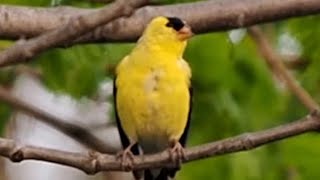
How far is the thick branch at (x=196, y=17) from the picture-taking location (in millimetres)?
3371

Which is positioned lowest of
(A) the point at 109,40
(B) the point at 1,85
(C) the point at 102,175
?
(C) the point at 102,175

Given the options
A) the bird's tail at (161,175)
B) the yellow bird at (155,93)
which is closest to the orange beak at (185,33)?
the yellow bird at (155,93)

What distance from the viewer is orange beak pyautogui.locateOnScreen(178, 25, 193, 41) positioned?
354 centimetres

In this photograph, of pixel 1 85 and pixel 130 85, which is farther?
pixel 1 85

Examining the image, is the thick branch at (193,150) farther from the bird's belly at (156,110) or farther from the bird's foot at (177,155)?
the bird's belly at (156,110)

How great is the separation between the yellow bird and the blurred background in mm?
354

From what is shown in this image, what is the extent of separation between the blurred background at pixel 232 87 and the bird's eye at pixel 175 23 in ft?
1.64

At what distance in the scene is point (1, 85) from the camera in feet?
17.2

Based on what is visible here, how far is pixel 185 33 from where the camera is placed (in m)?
3.70

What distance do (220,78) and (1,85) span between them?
1119mm

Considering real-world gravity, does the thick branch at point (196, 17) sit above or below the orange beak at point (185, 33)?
above

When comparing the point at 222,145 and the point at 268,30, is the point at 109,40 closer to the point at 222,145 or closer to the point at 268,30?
the point at 222,145

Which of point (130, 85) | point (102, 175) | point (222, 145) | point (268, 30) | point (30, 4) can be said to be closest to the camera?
point (222, 145)

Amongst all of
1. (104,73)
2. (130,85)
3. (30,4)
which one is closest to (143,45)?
(130,85)
